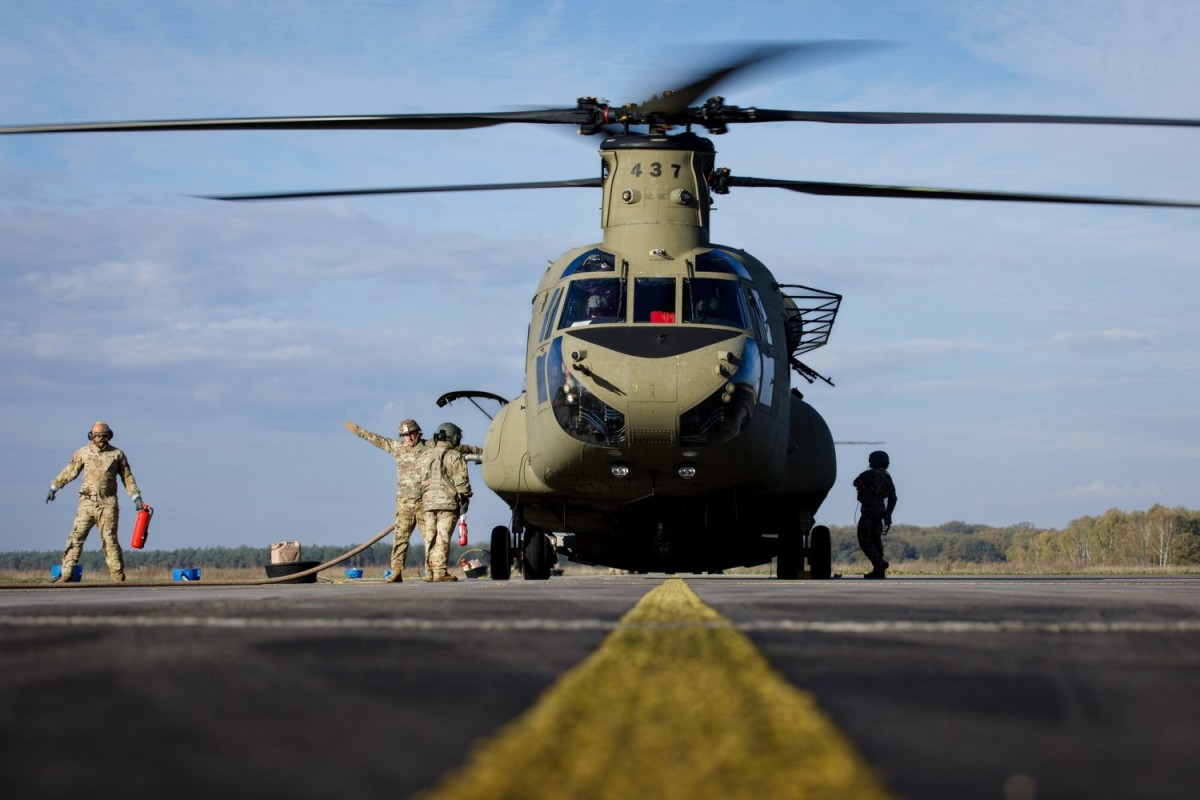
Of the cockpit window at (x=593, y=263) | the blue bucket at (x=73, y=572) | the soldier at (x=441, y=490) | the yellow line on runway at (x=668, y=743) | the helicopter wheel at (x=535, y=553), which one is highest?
the cockpit window at (x=593, y=263)

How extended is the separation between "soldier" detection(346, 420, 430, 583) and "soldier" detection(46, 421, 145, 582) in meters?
3.10

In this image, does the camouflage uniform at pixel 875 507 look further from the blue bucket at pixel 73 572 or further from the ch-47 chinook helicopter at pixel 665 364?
the blue bucket at pixel 73 572

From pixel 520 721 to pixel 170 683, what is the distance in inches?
45.9

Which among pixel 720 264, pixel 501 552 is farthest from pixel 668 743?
pixel 501 552

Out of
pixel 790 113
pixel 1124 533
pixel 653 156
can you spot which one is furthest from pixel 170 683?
pixel 1124 533

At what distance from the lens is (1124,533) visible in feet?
218

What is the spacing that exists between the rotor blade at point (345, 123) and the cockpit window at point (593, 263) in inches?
58.1

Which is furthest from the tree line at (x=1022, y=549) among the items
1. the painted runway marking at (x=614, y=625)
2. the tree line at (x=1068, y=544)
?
the painted runway marking at (x=614, y=625)

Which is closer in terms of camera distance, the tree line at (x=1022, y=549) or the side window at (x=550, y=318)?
the side window at (x=550, y=318)

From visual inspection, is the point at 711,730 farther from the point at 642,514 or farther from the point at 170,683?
the point at 642,514

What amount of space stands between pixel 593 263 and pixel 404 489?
5289 millimetres

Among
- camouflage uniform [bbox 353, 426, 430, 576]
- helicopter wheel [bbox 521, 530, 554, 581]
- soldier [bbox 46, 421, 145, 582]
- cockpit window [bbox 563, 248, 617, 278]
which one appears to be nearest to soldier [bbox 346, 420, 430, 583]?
camouflage uniform [bbox 353, 426, 430, 576]

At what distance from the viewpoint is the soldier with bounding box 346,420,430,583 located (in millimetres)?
18500

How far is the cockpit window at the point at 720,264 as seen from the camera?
14797 millimetres
